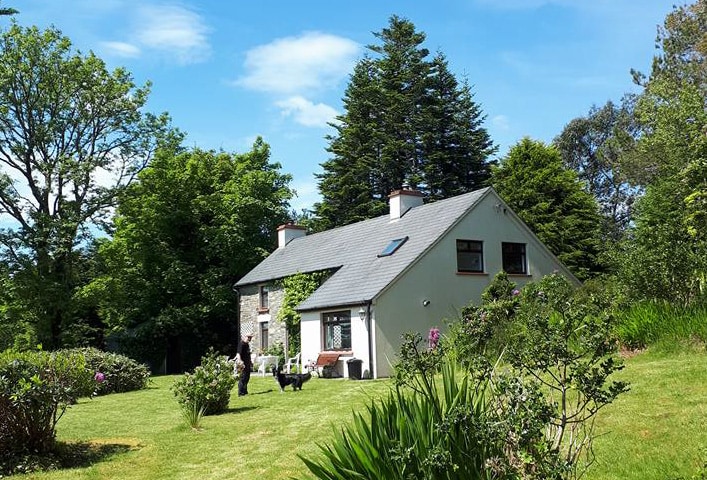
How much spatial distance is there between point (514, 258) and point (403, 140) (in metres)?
19.8

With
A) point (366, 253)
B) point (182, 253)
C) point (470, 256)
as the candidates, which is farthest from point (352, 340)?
point (182, 253)

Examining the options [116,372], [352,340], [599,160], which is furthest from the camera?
[599,160]

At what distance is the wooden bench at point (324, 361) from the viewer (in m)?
23.7

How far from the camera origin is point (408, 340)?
260 inches

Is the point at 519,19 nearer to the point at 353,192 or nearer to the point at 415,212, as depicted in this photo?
the point at 415,212

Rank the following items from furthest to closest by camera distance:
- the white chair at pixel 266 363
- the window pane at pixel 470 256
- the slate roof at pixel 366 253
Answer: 1. the white chair at pixel 266 363
2. the window pane at pixel 470 256
3. the slate roof at pixel 366 253

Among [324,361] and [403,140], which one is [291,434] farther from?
[403,140]

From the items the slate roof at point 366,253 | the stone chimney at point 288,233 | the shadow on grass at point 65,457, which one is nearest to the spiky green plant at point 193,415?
the shadow on grass at point 65,457

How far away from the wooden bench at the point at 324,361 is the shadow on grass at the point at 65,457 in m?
12.5

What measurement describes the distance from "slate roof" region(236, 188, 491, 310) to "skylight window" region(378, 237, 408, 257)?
0.62ft

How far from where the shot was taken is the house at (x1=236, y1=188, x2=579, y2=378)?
74.9 feet

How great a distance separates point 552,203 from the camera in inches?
1430

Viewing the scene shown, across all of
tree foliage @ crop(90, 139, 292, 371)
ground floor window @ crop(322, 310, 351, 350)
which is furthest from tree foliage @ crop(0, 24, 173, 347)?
ground floor window @ crop(322, 310, 351, 350)

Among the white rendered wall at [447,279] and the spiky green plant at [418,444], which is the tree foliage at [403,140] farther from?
Result: the spiky green plant at [418,444]
